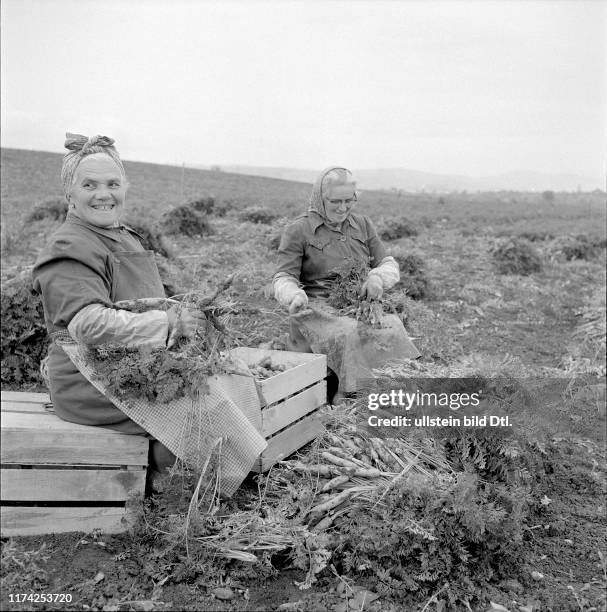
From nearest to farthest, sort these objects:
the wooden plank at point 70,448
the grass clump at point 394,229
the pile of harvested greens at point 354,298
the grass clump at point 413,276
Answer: the wooden plank at point 70,448 → the pile of harvested greens at point 354,298 → the grass clump at point 413,276 → the grass clump at point 394,229

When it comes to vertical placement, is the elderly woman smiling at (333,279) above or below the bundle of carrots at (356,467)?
above

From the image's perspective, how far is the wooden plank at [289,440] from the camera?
3.36 meters

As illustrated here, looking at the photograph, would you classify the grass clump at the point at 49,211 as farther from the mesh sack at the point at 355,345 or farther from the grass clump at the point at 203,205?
the mesh sack at the point at 355,345

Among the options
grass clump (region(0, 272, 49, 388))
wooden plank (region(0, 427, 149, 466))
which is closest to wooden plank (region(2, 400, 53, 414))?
wooden plank (region(0, 427, 149, 466))

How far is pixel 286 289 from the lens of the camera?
4.39 metres

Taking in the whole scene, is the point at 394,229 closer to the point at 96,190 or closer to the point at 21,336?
the point at 21,336

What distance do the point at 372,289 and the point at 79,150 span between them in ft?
6.84

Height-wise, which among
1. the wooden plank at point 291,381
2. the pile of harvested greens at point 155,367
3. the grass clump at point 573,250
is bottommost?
the wooden plank at point 291,381

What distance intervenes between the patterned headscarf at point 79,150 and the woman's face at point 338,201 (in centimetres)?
172

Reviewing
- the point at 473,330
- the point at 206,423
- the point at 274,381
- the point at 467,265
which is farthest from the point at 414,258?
the point at 206,423

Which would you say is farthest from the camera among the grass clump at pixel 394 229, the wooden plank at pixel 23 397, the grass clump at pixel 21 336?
the grass clump at pixel 394 229

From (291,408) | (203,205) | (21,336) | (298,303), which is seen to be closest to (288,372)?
(291,408)

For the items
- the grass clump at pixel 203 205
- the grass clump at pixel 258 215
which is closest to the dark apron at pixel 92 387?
the grass clump at pixel 258 215

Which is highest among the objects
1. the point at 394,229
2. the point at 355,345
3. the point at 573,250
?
the point at 394,229
